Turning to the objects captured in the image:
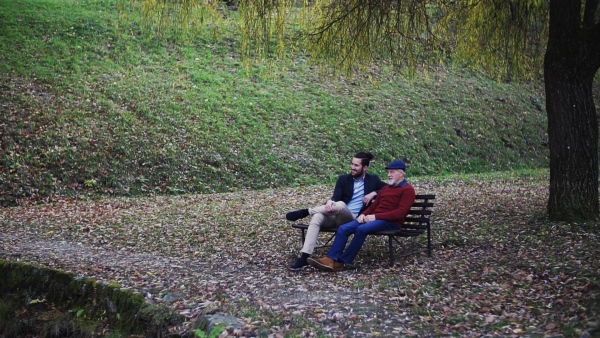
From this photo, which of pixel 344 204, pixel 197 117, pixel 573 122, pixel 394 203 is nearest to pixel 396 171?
pixel 394 203

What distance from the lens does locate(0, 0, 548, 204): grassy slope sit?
49.4 feet

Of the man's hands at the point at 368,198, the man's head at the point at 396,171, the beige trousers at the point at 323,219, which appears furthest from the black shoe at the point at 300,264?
the man's head at the point at 396,171

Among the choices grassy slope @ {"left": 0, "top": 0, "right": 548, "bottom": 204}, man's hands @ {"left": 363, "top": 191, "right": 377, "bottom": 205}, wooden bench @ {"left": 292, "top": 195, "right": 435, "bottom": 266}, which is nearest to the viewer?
wooden bench @ {"left": 292, "top": 195, "right": 435, "bottom": 266}

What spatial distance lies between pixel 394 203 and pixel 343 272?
1.04 meters

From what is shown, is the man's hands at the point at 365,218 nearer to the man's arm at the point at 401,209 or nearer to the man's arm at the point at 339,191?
the man's arm at the point at 401,209

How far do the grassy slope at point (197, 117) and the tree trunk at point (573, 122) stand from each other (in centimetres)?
546

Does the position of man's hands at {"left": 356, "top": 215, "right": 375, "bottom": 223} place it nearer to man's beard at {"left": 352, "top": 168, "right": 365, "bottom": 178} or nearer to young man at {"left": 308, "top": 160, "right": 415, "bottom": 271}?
young man at {"left": 308, "top": 160, "right": 415, "bottom": 271}

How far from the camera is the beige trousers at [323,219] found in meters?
7.16

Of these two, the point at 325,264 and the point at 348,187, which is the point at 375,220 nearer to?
the point at 348,187

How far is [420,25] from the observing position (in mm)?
10266

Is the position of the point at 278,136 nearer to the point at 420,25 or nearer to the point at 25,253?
the point at 420,25

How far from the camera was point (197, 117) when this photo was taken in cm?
1833

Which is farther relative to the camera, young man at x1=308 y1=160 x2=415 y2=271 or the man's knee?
the man's knee

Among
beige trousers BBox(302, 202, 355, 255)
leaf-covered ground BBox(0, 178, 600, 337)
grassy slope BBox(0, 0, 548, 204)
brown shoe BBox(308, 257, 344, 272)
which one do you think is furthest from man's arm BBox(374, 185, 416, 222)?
grassy slope BBox(0, 0, 548, 204)
